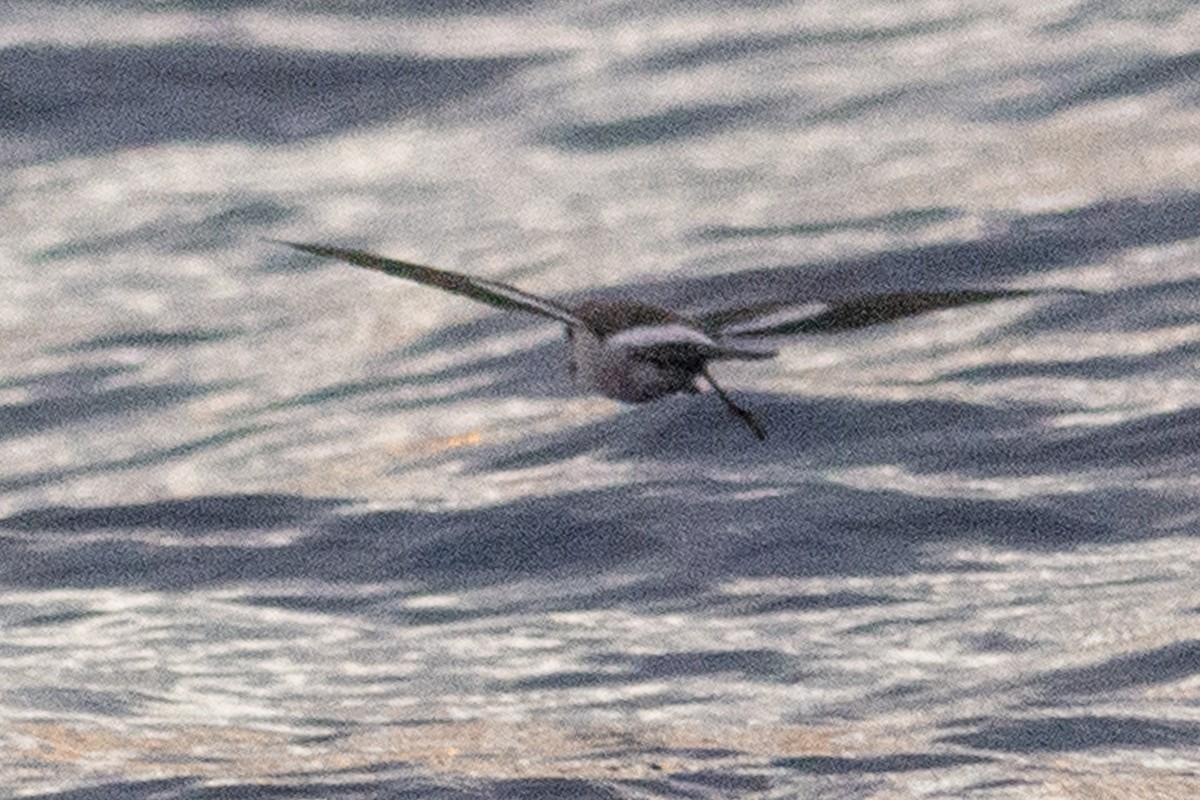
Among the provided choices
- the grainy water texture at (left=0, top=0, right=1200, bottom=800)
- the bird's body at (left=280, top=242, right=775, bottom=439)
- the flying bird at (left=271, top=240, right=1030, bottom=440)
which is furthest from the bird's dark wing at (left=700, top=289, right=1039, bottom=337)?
the grainy water texture at (left=0, top=0, right=1200, bottom=800)

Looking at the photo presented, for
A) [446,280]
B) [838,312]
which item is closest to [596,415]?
[838,312]

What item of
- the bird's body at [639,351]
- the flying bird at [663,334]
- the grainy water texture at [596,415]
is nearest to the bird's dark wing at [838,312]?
the flying bird at [663,334]

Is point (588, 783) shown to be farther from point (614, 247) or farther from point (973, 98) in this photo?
point (973, 98)

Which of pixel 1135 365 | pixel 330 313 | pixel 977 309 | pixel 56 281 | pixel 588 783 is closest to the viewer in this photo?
pixel 588 783

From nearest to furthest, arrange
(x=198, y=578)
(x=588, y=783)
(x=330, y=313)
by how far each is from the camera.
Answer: (x=588, y=783)
(x=198, y=578)
(x=330, y=313)

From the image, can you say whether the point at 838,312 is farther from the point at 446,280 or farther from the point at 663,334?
the point at 446,280

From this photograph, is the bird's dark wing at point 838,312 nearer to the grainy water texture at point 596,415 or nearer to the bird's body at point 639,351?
the bird's body at point 639,351

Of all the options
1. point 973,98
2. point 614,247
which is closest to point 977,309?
point 614,247
